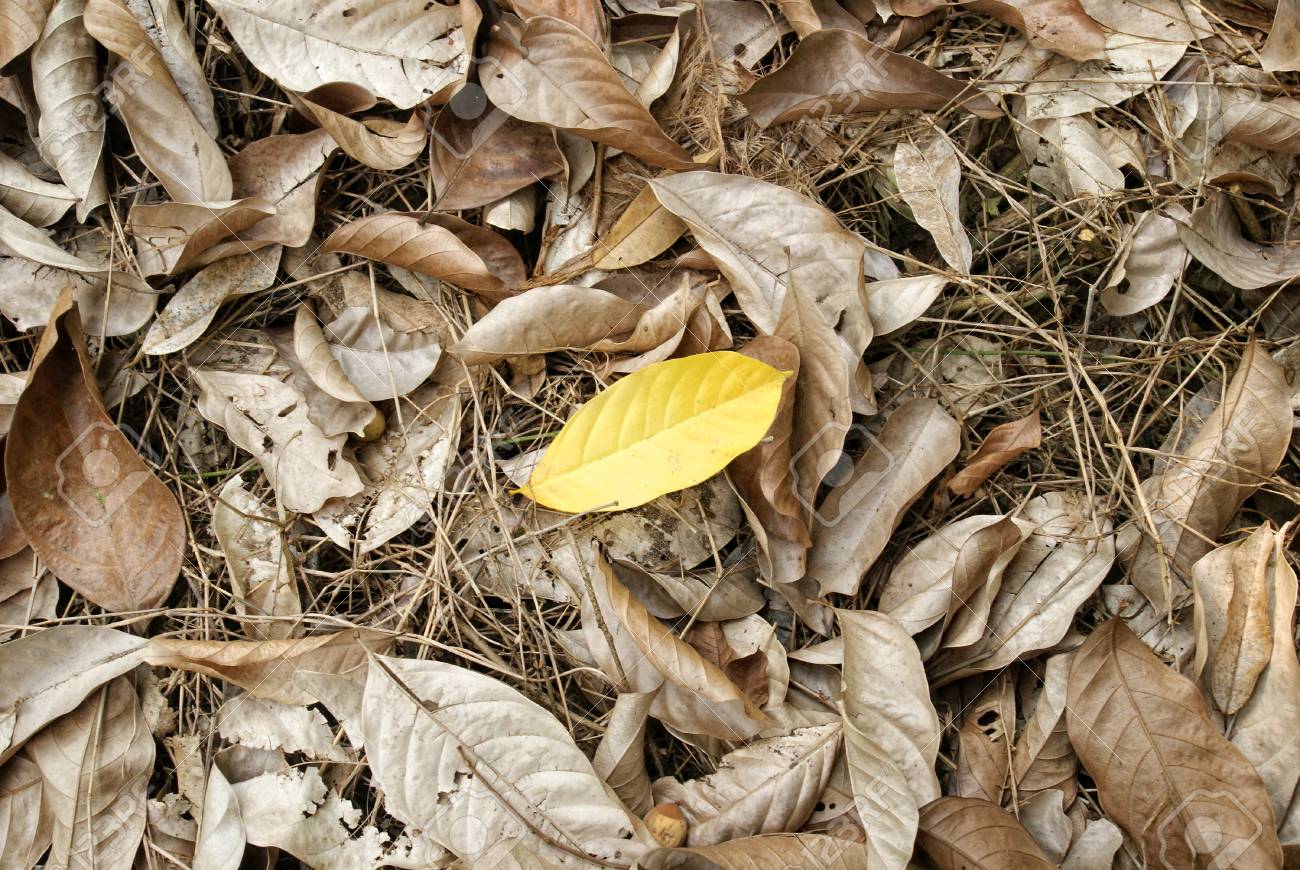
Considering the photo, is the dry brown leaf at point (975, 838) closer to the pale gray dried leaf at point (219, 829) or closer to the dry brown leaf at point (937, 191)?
the dry brown leaf at point (937, 191)

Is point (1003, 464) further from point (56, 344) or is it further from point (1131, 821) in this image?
point (56, 344)

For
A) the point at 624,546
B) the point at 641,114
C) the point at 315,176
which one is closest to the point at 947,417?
the point at 624,546

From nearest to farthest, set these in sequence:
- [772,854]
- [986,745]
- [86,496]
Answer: [772,854] → [986,745] → [86,496]

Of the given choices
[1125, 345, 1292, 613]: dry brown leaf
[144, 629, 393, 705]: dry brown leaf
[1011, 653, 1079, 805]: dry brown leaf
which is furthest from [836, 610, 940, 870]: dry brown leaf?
[144, 629, 393, 705]: dry brown leaf

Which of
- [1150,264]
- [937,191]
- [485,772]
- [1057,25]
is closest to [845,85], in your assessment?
[937,191]

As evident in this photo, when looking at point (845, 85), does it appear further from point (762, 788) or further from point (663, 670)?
point (762, 788)
